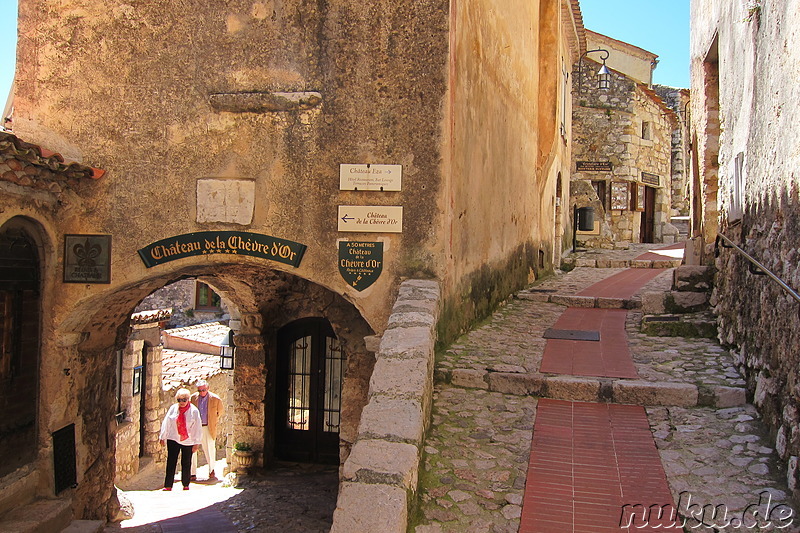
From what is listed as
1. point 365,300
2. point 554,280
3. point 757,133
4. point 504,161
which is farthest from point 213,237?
Result: point 554,280

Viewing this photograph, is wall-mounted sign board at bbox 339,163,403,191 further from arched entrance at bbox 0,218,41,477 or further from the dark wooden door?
the dark wooden door

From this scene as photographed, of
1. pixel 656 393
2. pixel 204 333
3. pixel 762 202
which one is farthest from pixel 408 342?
pixel 204 333

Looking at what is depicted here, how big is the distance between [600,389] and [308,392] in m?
6.45

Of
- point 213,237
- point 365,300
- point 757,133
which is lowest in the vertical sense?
point 365,300

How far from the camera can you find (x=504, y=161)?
8656 millimetres

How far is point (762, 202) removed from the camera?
5066mm

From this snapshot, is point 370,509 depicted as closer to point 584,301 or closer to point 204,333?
point 584,301

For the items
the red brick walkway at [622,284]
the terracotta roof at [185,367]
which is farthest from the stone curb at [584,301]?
the terracotta roof at [185,367]

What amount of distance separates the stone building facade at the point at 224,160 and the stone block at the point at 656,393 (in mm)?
1594

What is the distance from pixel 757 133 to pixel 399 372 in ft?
11.6

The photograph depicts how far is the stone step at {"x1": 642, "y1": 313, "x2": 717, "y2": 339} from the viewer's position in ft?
21.5

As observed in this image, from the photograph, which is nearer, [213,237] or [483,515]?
[483,515]

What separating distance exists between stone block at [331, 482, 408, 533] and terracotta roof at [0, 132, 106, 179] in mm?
3924

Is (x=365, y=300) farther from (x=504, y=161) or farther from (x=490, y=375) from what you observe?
(x=504, y=161)
